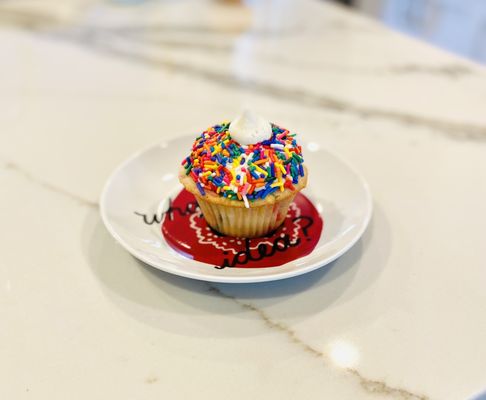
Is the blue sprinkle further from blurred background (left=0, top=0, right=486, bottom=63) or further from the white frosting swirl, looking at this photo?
blurred background (left=0, top=0, right=486, bottom=63)

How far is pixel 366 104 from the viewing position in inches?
52.6

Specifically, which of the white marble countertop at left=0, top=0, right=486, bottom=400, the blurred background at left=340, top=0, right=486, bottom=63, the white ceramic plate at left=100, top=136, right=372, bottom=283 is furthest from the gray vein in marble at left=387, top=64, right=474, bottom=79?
the blurred background at left=340, top=0, right=486, bottom=63

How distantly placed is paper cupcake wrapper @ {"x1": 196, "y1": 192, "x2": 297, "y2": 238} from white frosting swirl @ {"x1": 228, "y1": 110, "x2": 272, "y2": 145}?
4.3 inches

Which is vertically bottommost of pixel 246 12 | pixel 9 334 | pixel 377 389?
pixel 9 334

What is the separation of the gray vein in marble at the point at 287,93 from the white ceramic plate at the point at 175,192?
1.31 feet

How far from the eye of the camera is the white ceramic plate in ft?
2.29

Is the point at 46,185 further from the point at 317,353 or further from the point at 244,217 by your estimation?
the point at 317,353

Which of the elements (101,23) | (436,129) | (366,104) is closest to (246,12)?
(101,23)

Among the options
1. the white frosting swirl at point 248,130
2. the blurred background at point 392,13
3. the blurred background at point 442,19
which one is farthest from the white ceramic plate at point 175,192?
the blurred background at point 442,19

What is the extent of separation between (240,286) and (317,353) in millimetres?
160

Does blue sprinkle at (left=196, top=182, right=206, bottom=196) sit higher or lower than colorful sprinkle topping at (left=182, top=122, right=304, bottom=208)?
lower

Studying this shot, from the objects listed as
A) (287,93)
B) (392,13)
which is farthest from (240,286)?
(392,13)

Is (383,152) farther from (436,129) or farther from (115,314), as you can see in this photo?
(115,314)

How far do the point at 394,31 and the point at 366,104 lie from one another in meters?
0.61
